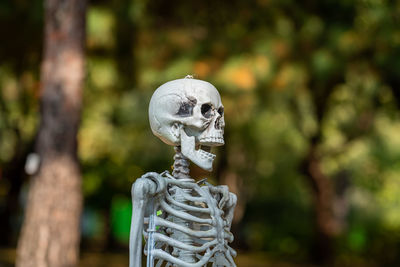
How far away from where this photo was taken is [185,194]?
10.6ft

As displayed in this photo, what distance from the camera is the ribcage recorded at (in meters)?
3.10

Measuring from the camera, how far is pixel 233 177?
18.0 m

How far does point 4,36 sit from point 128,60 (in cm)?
231

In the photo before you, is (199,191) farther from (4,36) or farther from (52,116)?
(4,36)

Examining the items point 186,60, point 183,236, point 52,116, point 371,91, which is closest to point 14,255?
point 186,60

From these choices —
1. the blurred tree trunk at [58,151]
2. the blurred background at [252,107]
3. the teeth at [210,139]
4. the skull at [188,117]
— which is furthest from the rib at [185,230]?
the blurred background at [252,107]

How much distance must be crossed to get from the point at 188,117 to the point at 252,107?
7.11 metres

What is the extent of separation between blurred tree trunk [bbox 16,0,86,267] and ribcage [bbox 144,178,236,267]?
3565 millimetres

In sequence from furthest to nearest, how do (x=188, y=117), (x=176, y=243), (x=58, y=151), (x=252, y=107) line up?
(x=252, y=107), (x=58, y=151), (x=188, y=117), (x=176, y=243)

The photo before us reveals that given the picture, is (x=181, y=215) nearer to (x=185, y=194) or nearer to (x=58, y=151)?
A: (x=185, y=194)

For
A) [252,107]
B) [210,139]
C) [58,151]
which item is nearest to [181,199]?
[210,139]

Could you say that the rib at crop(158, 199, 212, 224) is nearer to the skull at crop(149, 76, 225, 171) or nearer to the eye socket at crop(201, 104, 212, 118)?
the skull at crop(149, 76, 225, 171)

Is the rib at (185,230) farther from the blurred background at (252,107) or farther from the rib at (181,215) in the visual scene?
the blurred background at (252,107)

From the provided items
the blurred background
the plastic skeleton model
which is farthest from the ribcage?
the blurred background
